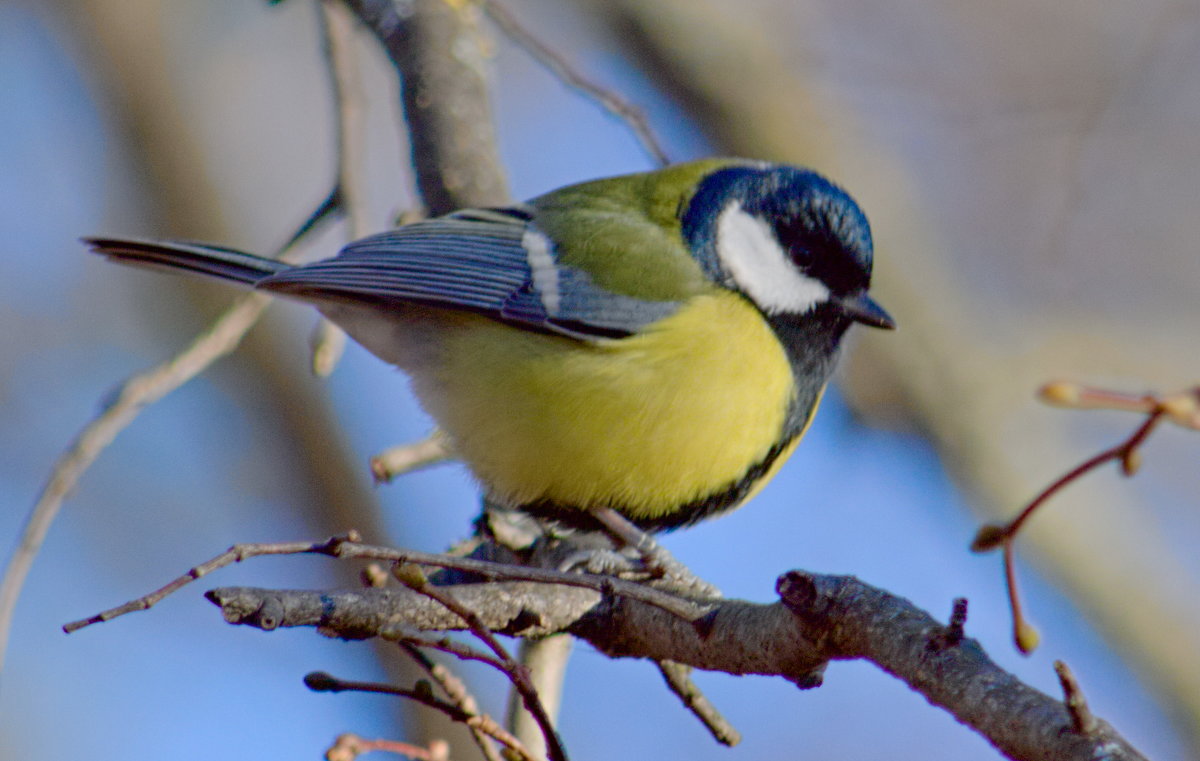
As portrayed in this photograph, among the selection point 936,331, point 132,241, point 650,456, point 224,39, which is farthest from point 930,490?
point 224,39

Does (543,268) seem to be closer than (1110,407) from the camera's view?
No

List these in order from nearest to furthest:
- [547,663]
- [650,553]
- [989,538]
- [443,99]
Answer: [989,538] < [650,553] < [547,663] < [443,99]

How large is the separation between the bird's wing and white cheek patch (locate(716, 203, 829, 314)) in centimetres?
19

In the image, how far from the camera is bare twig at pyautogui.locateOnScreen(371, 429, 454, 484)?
246 centimetres

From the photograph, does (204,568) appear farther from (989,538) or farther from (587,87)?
(587,87)

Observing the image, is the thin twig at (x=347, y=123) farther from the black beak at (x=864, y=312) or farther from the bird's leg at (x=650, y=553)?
the black beak at (x=864, y=312)

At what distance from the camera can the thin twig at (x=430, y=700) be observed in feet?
4.41

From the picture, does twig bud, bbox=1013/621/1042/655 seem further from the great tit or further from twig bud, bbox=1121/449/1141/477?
the great tit

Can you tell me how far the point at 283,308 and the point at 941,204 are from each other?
107 inches

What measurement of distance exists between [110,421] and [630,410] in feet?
3.28

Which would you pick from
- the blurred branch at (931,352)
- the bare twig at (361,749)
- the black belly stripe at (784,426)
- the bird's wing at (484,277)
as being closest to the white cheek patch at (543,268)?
the bird's wing at (484,277)

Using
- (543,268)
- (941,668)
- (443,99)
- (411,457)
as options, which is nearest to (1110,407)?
(941,668)

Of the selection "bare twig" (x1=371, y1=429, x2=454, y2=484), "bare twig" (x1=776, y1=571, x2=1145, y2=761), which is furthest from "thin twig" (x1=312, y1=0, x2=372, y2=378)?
"bare twig" (x1=776, y1=571, x2=1145, y2=761)

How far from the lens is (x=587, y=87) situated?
288 centimetres
